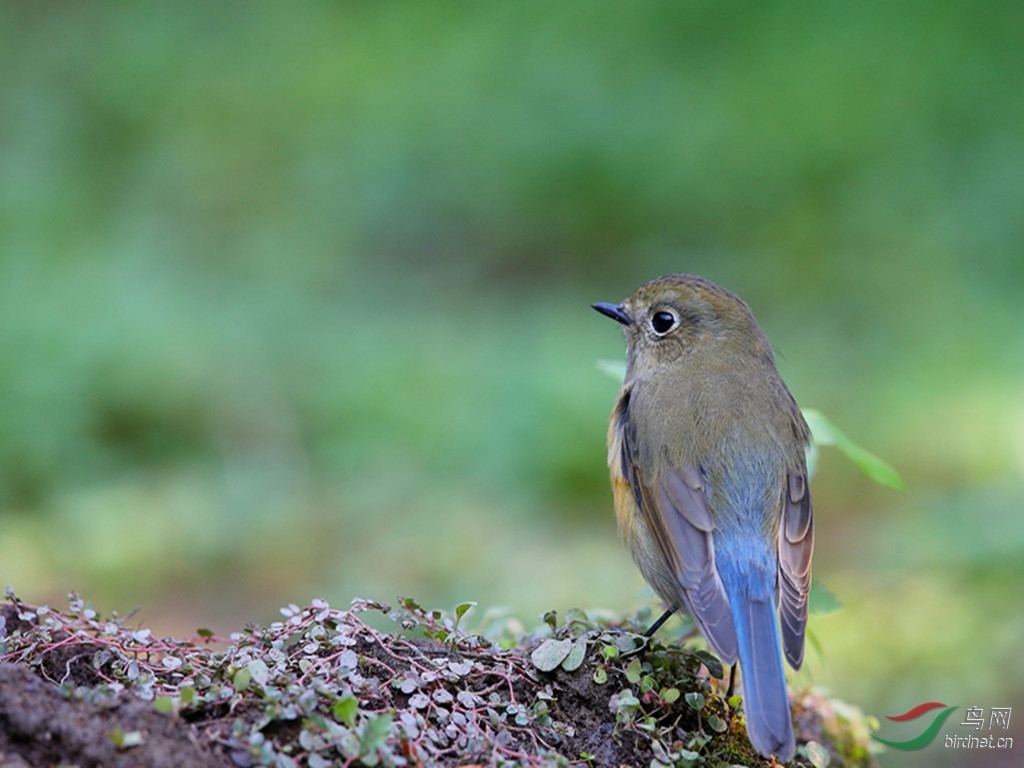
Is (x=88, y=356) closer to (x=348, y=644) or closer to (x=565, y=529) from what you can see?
(x=565, y=529)

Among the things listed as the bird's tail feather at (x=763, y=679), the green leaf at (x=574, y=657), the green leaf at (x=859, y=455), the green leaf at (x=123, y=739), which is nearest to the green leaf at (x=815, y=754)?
the bird's tail feather at (x=763, y=679)

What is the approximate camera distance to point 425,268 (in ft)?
37.7

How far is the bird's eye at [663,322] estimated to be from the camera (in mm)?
4620

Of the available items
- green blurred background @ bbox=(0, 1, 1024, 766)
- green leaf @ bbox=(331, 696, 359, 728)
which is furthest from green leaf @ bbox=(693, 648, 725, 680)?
green blurred background @ bbox=(0, 1, 1024, 766)

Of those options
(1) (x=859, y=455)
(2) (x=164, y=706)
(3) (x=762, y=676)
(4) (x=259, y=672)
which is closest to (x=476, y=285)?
(1) (x=859, y=455)

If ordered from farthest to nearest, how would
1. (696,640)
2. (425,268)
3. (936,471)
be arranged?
1. (425,268)
2. (936,471)
3. (696,640)

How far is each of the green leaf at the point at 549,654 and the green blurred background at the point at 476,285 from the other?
2.65 metres

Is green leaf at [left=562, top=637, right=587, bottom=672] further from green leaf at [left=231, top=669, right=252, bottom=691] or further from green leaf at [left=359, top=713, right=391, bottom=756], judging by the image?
green leaf at [left=231, top=669, right=252, bottom=691]

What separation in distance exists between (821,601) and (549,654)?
1147 millimetres

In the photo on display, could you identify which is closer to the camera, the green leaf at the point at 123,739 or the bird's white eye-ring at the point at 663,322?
the green leaf at the point at 123,739

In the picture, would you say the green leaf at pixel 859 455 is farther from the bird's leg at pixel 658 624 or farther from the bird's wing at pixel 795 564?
the bird's leg at pixel 658 624

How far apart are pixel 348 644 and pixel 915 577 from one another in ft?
15.1

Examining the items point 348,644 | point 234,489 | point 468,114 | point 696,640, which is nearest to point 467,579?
point 234,489

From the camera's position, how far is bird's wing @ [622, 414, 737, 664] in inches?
134
